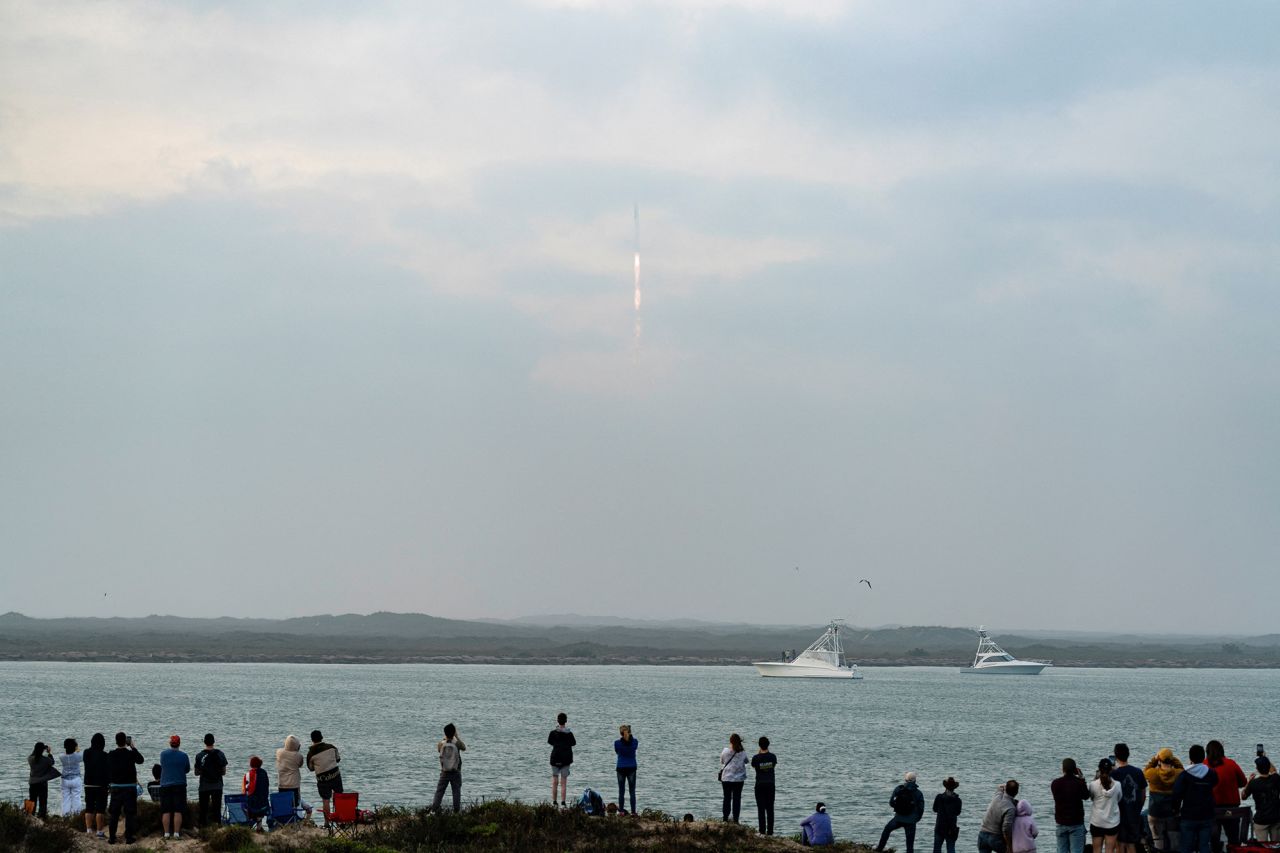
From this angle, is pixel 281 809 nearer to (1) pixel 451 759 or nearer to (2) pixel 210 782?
(2) pixel 210 782

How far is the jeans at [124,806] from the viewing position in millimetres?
23000

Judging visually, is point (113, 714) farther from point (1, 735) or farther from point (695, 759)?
point (695, 759)

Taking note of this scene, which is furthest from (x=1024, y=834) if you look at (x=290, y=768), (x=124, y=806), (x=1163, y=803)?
(x=124, y=806)

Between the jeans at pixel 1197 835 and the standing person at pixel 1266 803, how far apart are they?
66.3 inches

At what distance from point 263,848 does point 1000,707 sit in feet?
341

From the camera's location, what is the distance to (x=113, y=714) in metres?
83.7

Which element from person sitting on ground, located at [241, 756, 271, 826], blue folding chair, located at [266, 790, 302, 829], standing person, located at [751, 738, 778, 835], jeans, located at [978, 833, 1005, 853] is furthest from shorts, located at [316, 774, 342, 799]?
jeans, located at [978, 833, 1005, 853]

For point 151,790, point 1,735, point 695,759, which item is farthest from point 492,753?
point 151,790

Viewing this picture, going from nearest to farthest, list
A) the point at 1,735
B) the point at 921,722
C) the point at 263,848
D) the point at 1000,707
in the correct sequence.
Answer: the point at 263,848
the point at 1,735
the point at 921,722
the point at 1000,707

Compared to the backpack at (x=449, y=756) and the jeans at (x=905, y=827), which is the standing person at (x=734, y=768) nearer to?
the jeans at (x=905, y=827)

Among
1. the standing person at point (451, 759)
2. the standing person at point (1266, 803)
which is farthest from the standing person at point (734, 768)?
the standing person at point (1266, 803)

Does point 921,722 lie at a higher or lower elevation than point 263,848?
lower

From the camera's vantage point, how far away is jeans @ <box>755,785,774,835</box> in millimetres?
24641

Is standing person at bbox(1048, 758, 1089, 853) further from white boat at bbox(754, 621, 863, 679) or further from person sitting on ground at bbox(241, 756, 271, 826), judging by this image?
white boat at bbox(754, 621, 863, 679)
